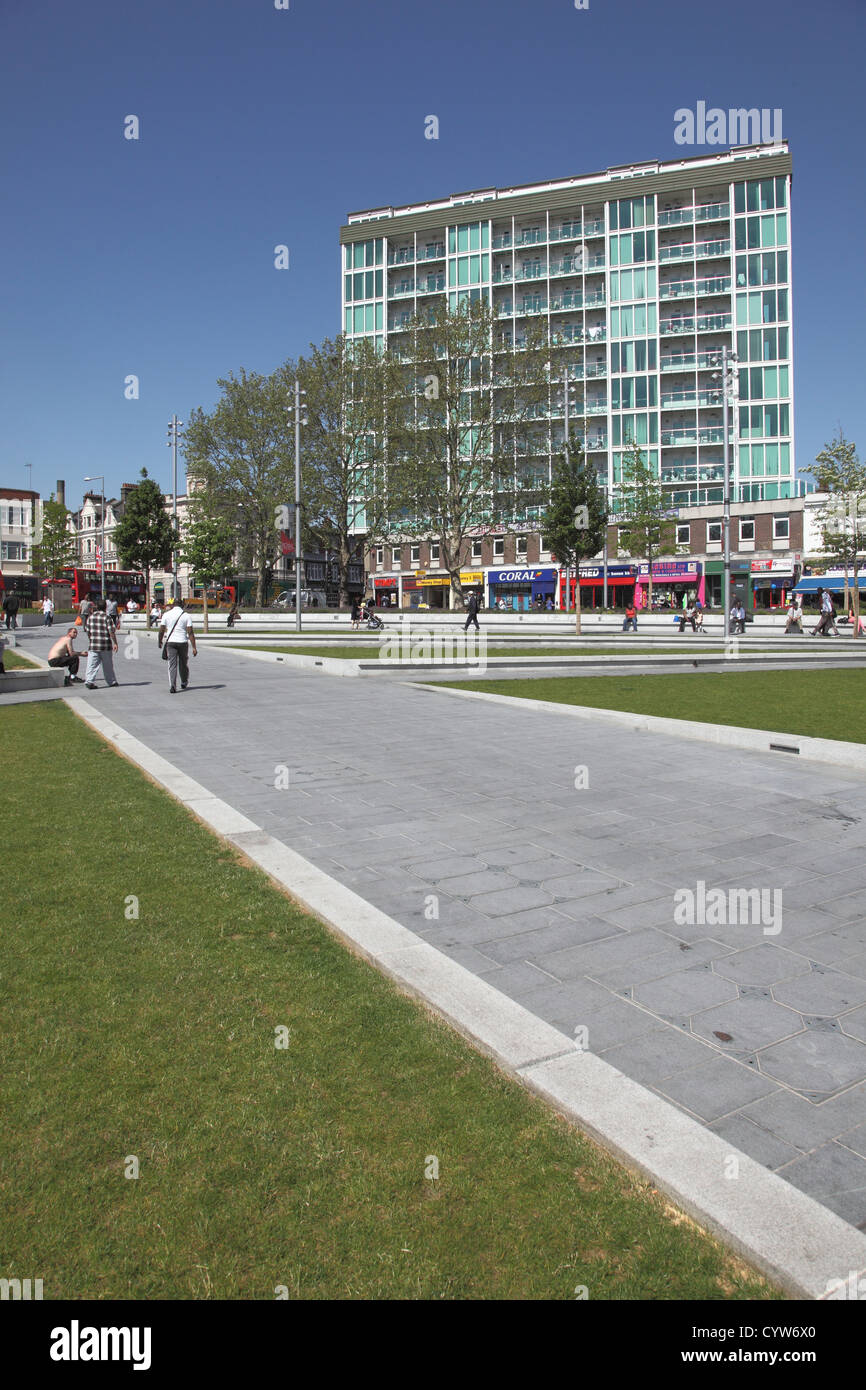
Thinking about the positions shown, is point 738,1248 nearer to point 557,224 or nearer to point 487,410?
point 487,410

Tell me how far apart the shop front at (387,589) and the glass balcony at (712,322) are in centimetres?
2985

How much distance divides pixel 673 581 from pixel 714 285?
21.8 meters

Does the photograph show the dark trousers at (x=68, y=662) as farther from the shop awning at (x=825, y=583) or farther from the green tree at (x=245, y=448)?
the shop awning at (x=825, y=583)

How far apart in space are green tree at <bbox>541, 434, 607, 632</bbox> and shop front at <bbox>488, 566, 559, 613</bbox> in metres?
29.2

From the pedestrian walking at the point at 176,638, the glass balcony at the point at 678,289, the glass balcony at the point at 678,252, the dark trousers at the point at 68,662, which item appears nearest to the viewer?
the pedestrian walking at the point at 176,638

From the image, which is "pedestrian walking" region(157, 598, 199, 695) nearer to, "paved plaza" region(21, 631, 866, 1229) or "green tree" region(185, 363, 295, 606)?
"paved plaza" region(21, 631, 866, 1229)

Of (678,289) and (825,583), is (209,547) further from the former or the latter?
(678,289)

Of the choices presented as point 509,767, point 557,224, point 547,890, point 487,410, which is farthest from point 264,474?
point 547,890

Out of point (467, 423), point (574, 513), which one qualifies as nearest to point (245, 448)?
point (467, 423)

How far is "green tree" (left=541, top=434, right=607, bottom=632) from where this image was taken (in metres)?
33.4

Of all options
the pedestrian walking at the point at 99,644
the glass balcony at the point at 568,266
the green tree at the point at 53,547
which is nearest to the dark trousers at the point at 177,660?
the pedestrian walking at the point at 99,644

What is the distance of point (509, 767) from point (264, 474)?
50.1m

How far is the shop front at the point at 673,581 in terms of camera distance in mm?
59938
